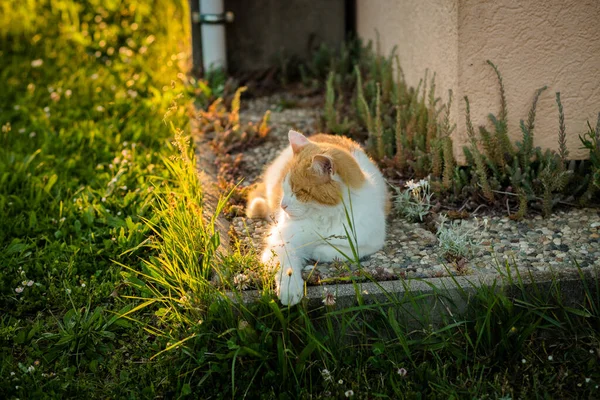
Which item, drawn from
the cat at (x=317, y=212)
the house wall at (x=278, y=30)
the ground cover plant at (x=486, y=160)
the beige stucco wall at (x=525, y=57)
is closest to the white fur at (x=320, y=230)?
the cat at (x=317, y=212)

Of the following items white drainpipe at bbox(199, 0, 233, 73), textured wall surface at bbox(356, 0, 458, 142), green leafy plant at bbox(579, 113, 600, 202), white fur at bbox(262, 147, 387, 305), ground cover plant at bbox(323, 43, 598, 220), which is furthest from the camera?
white drainpipe at bbox(199, 0, 233, 73)

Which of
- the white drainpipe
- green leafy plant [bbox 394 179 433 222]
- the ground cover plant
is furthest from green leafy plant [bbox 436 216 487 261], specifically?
the white drainpipe

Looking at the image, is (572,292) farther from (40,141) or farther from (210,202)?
(40,141)

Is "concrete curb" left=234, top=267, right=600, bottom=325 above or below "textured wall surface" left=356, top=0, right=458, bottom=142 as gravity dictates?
below

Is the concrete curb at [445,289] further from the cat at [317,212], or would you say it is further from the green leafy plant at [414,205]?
the green leafy plant at [414,205]

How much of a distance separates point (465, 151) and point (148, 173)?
199 centimetres

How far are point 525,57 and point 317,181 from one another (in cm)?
157

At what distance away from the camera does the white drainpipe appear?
5.68 m

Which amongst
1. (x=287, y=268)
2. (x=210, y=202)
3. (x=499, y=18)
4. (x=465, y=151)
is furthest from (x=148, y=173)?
(x=499, y=18)

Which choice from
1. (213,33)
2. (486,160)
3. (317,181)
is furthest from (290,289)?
(213,33)

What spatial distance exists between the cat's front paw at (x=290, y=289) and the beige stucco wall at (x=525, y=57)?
61.5 inches

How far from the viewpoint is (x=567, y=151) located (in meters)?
3.57

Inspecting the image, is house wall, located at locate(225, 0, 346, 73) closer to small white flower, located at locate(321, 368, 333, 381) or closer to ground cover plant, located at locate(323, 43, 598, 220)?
ground cover plant, located at locate(323, 43, 598, 220)

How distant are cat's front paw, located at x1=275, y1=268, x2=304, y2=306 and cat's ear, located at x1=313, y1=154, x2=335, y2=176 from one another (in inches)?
17.8
